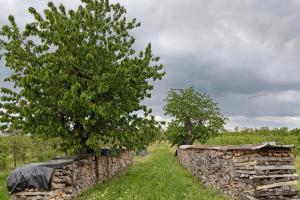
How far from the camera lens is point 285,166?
48.2ft

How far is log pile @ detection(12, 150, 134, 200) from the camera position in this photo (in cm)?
1577

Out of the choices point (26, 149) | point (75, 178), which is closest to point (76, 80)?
point (75, 178)

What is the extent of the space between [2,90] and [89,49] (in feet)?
19.9

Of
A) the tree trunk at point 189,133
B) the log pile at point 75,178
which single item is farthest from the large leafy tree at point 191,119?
the log pile at point 75,178

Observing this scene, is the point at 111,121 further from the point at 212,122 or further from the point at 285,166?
the point at 212,122

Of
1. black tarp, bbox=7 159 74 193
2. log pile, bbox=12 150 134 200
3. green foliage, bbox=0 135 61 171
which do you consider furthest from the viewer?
green foliage, bbox=0 135 61 171

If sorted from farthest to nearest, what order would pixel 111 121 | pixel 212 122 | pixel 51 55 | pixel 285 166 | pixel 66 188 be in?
1. pixel 212 122
2. pixel 111 121
3. pixel 51 55
4. pixel 66 188
5. pixel 285 166

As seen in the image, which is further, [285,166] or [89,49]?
[89,49]

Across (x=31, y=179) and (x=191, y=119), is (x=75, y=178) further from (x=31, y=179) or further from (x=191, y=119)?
(x=191, y=119)

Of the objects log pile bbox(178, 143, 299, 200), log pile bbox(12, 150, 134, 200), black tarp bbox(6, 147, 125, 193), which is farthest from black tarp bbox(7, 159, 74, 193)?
log pile bbox(178, 143, 299, 200)

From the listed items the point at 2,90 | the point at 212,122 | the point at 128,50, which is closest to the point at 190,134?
the point at 212,122

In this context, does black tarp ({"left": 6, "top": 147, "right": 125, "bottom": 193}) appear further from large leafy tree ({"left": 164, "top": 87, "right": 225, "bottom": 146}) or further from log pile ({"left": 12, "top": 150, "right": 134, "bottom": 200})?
large leafy tree ({"left": 164, "top": 87, "right": 225, "bottom": 146})

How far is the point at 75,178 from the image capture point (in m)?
18.2

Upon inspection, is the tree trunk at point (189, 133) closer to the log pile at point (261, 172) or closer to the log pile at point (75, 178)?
the log pile at point (75, 178)
